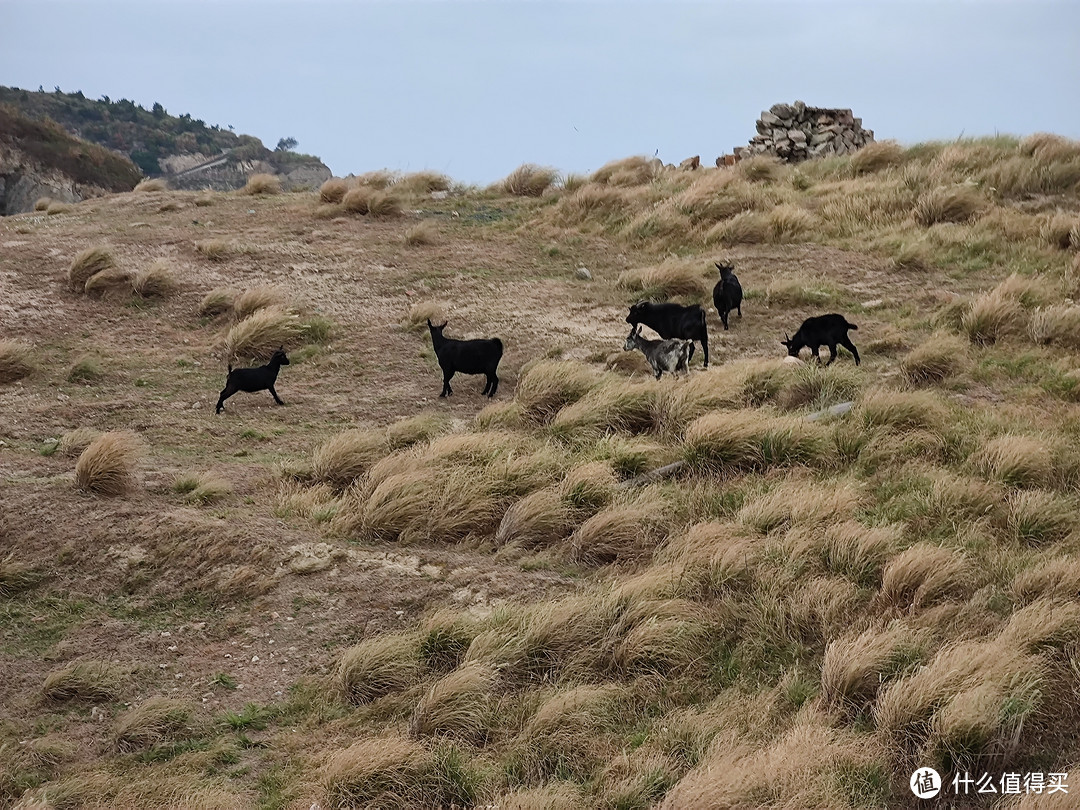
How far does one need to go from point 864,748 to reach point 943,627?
111cm

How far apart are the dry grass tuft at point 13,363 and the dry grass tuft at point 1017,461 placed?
893 cm

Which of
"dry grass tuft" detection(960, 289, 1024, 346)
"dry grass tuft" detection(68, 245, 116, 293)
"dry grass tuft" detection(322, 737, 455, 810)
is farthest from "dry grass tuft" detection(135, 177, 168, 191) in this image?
"dry grass tuft" detection(322, 737, 455, 810)

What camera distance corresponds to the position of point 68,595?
217 inches

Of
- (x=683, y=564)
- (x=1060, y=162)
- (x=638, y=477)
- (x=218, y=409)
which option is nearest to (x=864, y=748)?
(x=683, y=564)

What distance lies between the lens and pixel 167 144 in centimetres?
6103

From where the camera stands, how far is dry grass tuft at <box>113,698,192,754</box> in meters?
4.31

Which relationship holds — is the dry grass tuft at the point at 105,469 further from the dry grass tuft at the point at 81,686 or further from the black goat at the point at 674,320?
the black goat at the point at 674,320

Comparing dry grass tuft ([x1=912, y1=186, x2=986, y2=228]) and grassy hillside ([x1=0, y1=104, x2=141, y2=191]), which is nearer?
dry grass tuft ([x1=912, y1=186, x2=986, y2=228])

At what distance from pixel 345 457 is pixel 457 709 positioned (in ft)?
10.4

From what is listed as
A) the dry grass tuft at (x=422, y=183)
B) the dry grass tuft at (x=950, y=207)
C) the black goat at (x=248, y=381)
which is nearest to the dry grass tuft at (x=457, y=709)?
the black goat at (x=248, y=381)

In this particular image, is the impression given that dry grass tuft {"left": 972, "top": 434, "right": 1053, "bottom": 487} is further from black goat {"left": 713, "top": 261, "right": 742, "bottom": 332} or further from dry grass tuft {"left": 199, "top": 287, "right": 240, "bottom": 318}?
dry grass tuft {"left": 199, "top": 287, "right": 240, "bottom": 318}

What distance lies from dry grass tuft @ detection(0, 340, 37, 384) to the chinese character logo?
902 centimetres

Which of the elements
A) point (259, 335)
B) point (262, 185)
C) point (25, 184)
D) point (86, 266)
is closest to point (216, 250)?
point (86, 266)

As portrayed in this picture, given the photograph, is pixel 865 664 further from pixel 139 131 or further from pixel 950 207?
pixel 139 131
